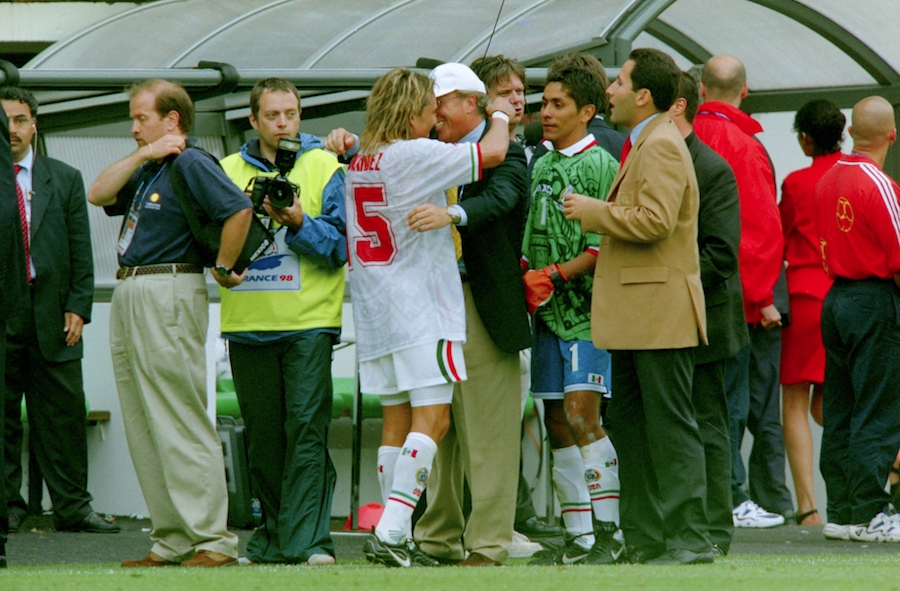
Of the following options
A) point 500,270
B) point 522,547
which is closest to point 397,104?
point 500,270

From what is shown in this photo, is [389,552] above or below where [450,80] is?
below

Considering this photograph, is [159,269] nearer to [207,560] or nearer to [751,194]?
[207,560]

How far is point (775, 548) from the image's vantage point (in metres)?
6.92

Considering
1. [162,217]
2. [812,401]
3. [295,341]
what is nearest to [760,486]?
[812,401]

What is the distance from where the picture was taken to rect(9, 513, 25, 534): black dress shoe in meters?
7.59

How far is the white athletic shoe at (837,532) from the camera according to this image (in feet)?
23.8

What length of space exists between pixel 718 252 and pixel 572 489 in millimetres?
1124

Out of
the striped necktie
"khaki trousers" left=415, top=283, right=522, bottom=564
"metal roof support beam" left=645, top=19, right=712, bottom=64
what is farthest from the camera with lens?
"metal roof support beam" left=645, top=19, right=712, bottom=64

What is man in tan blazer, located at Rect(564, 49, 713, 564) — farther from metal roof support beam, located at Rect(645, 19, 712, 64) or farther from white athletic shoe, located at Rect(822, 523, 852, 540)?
metal roof support beam, located at Rect(645, 19, 712, 64)

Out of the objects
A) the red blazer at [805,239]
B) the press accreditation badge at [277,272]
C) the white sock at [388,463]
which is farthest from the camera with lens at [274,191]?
the red blazer at [805,239]

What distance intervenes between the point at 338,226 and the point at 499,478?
1.24 m

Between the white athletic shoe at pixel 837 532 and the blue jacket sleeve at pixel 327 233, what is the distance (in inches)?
114

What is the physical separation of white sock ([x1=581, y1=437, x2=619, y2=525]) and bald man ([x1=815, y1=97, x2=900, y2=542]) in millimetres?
1983

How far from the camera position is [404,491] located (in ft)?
17.6
